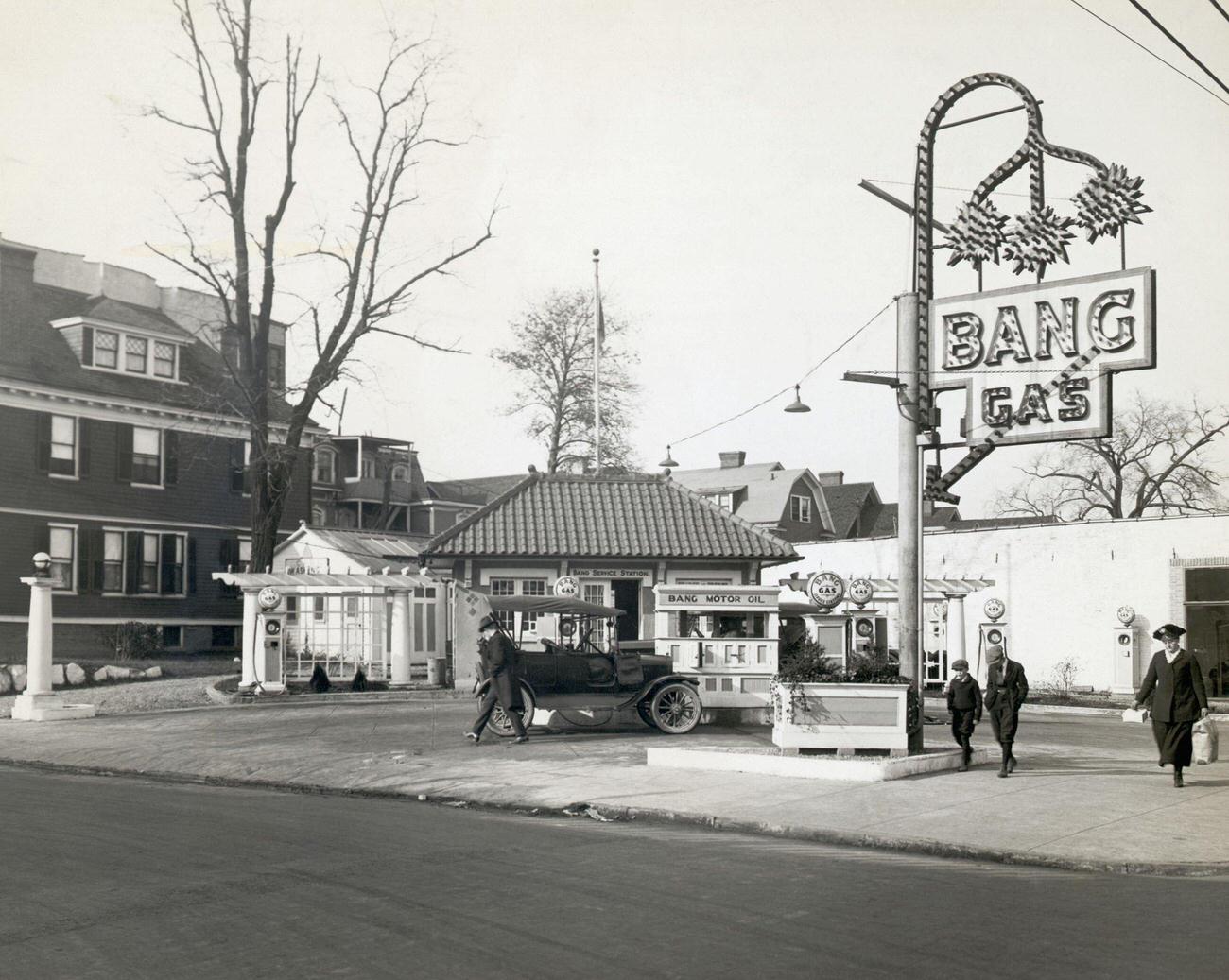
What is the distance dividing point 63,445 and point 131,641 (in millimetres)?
5918

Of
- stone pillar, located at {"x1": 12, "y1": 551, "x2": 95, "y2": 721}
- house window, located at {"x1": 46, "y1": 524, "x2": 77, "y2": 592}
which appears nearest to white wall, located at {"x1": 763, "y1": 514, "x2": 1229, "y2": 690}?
stone pillar, located at {"x1": 12, "y1": 551, "x2": 95, "y2": 721}

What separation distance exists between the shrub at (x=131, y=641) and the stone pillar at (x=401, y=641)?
11.2 meters

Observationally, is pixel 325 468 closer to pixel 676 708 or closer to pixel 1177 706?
pixel 676 708

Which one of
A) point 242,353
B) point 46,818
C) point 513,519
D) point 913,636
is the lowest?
point 46,818

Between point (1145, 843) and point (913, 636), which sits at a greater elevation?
point (913, 636)

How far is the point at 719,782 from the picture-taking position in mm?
15117

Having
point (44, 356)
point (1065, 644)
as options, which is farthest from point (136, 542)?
point (1065, 644)

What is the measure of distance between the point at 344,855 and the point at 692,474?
66266mm

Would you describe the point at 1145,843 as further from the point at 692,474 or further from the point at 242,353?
the point at 692,474

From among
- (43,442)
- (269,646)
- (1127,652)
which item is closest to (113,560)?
(43,442)

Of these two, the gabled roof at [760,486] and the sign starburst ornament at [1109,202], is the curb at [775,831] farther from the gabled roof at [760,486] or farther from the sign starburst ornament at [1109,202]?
the gabled roof at [760,486]

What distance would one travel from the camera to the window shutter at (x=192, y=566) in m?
42.8

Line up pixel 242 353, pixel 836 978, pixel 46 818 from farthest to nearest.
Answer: pixel 242 353 < pixel 46 818 < pixel 836 978

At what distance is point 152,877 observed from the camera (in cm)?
930
